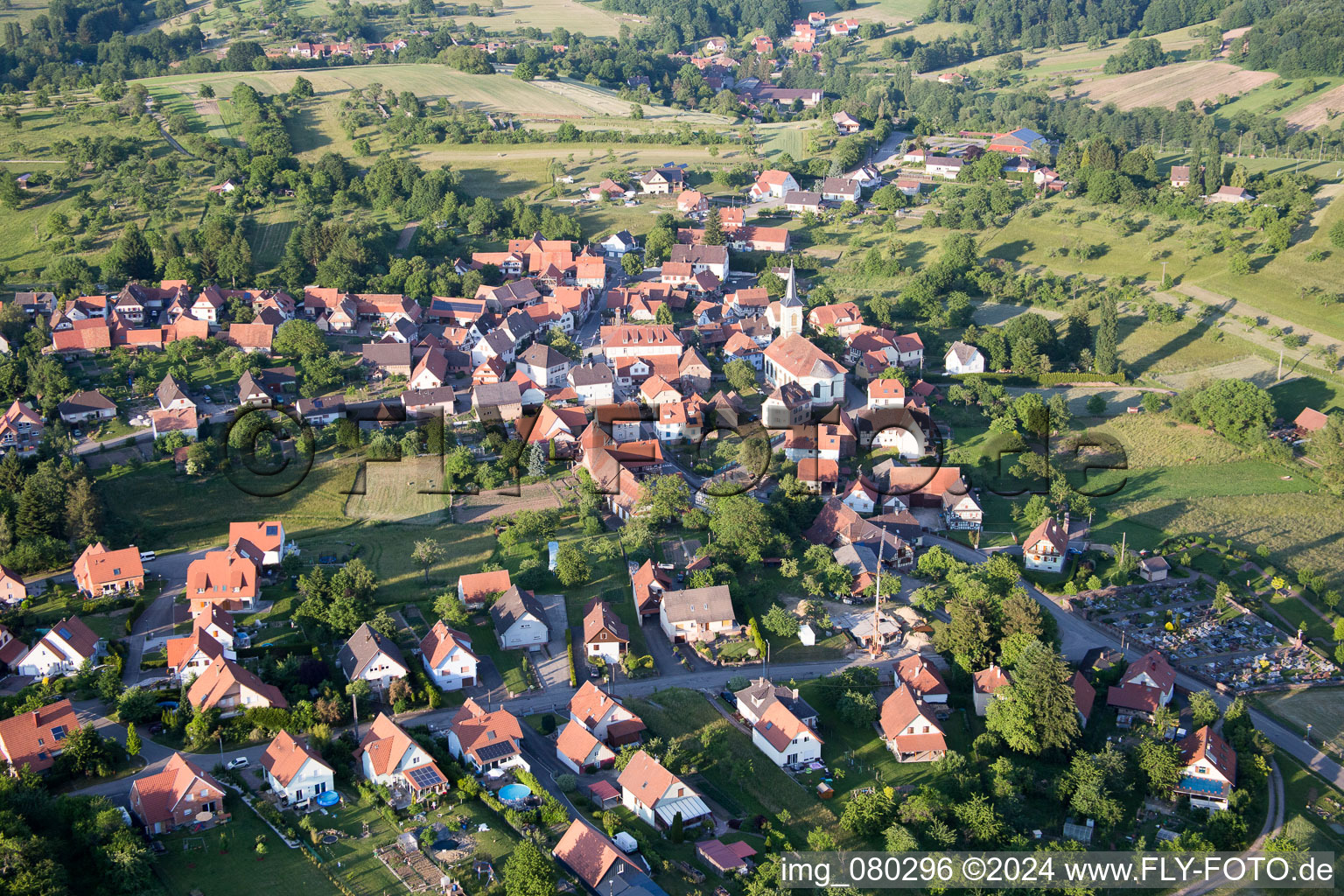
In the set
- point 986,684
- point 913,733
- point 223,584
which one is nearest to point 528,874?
point 913,733

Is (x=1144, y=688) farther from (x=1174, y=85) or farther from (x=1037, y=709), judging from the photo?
(x=1174, y=85)

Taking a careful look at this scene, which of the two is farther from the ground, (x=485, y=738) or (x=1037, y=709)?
(x=485, y=738)

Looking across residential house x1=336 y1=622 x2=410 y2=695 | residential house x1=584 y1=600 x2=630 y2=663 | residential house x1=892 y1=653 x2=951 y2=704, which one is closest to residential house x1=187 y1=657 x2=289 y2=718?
residential house x1=336 y1=622 x2=410 y2=695

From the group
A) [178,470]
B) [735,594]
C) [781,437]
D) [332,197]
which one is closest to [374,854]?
[735,594]

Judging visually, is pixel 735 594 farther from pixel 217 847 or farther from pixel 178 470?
pixel 178 470

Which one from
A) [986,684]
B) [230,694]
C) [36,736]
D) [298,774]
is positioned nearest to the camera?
[298,774]
